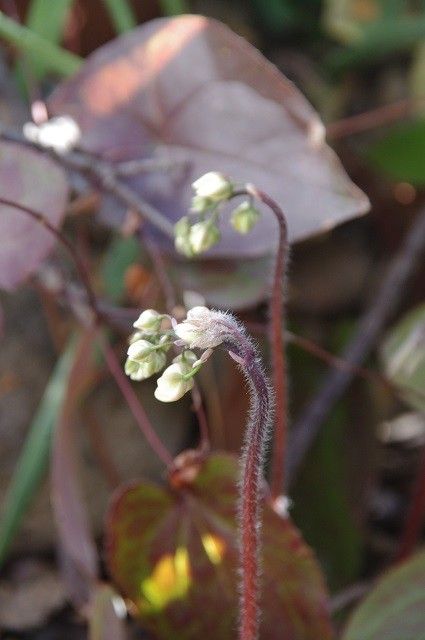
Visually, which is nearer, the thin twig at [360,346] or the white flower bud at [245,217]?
the white flower bud at [245,217]

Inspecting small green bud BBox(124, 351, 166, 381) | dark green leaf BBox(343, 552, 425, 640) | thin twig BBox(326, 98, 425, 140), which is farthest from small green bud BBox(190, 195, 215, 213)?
thin twig BBox(326, 98, 425, 140)

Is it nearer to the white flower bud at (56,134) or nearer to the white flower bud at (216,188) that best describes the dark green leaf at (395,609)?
the white flower bud at (216,188)

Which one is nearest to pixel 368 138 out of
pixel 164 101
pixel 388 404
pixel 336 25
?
pixel 336 25

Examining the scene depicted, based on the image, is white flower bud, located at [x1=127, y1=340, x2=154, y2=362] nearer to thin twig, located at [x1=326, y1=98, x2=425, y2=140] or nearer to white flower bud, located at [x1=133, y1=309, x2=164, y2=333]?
white flower bud, located at [x1=133, y1=309, x2=164, y2=333]

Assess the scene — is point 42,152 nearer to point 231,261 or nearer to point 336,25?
point 231,261

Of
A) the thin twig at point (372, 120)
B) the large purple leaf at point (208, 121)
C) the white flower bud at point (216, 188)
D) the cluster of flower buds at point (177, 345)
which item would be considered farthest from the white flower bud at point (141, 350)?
the thin twig at point (372, 120)

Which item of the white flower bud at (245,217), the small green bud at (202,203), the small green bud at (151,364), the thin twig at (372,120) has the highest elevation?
the small green bud at (202,203)
